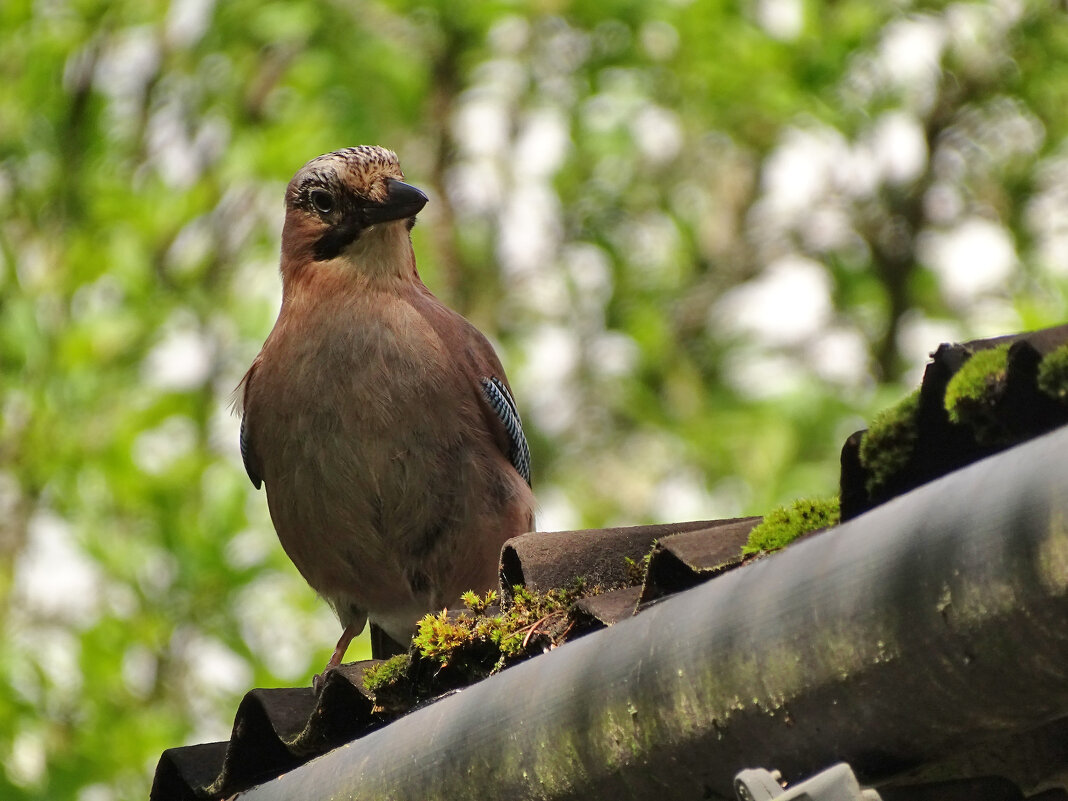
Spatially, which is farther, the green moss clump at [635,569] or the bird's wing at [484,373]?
the bird's wing at [484,373]

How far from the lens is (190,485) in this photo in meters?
12.9

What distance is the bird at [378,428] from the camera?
210 inches

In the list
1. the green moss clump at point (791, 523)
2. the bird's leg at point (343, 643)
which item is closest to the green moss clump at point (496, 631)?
the green moss clump at point (791, 523)

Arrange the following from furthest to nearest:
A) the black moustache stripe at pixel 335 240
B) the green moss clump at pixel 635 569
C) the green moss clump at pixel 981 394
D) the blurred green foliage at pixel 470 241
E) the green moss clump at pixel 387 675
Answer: the blurred green foliage at pixel 470 241 < the black moustache stripe at pixel 335 240 < the green moss clump at pixel 387 675 < the green moss clump at pixel 635 569 < the green moss clump at pixel 981 394

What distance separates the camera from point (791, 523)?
2.85m

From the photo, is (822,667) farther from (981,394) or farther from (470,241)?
(470,241)

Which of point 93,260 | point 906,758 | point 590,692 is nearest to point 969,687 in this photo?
point 906,758

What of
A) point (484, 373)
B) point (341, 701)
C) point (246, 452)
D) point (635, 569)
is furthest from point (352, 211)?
point (635, 569)

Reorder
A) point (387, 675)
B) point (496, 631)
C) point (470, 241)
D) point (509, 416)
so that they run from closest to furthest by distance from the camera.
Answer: point (496, 631) < point (387, 675) < point (509, 416) < point (470, 241)

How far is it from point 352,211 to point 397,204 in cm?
22

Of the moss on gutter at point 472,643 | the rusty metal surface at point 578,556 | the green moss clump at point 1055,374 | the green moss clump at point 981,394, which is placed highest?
the rusty metal surface at point 578,556

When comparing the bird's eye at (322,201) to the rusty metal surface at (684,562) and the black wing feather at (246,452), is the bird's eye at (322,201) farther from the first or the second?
the rusty metal surface at (684,562)

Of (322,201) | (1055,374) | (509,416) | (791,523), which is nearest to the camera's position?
(1055,374)

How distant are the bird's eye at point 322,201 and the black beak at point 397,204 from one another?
0.53ft
